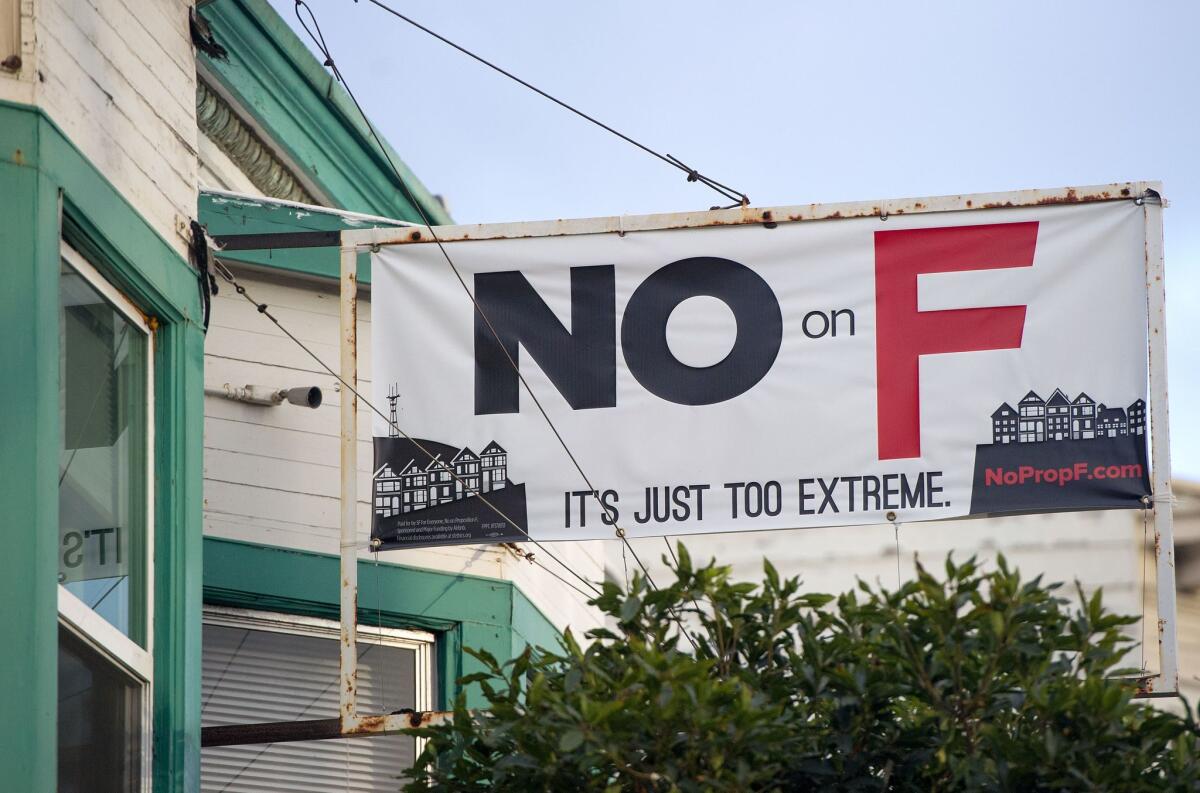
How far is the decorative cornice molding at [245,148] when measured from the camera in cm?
970

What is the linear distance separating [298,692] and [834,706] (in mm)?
4851

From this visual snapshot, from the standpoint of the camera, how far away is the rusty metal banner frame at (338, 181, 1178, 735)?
7.58 m

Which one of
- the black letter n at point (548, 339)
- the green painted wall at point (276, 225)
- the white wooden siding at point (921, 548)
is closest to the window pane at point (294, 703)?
the green painted wall at point (276, 225)

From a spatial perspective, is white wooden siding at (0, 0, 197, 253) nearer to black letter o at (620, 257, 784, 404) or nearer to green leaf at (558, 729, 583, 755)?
black letter o at (620, 257, 784, 404)

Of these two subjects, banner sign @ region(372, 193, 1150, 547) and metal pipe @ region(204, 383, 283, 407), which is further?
metal pipe @ region(204, 383, 283, 407)

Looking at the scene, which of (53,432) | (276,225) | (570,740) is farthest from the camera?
(276,225)

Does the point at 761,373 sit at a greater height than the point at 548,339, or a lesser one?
lesser

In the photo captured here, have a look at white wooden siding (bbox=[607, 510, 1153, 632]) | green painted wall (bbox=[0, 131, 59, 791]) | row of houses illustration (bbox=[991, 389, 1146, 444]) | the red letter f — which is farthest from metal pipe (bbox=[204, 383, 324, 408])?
white wooden siding (bbox=[607, 510, 1153, 632])

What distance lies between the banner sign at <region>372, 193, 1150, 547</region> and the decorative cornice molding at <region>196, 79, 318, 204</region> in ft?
6.71

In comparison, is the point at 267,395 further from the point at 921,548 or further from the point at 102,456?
the point at 921,548

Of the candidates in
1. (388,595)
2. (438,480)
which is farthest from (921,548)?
(438,480)

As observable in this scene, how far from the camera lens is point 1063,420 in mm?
7910

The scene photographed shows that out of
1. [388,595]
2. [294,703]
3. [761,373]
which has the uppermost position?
[761,373]

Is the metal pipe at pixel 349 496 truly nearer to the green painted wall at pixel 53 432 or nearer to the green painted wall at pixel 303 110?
the green painted wall at pixel 53 432
